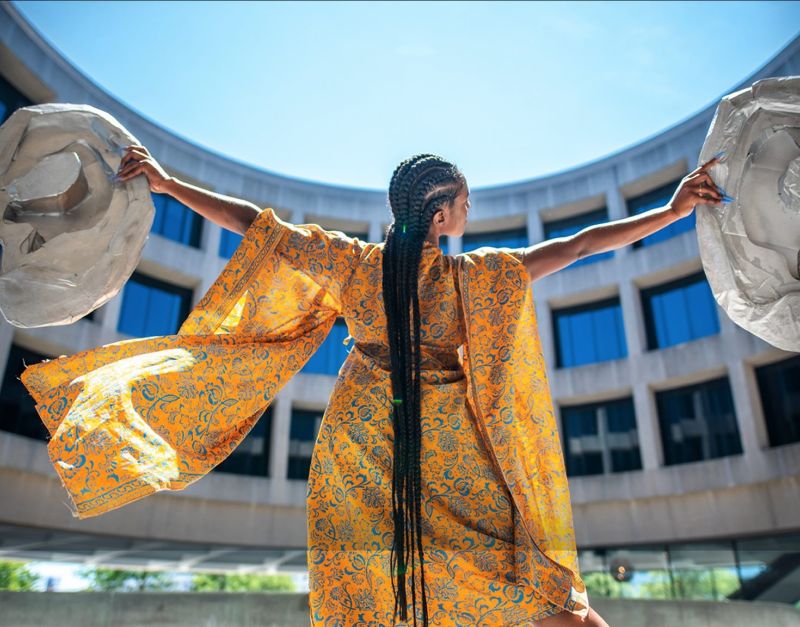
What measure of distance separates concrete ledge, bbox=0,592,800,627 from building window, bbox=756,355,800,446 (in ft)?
33.1

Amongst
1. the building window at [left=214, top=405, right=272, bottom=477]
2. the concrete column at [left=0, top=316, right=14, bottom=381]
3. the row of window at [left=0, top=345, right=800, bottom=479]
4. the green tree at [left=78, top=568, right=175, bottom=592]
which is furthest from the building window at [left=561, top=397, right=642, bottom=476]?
the green tree at [left=78, top=568, right=175, bottom=592]

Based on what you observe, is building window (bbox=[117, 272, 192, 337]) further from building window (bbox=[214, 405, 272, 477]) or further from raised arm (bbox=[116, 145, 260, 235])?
raised arm (bbox=[116, 145, 260, 235])

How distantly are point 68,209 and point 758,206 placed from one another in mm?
2799

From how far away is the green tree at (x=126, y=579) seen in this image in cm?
624

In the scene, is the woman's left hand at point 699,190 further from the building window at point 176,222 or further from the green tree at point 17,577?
the building window at point 176,222

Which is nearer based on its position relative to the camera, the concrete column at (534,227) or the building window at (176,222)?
the building window at (176,222)

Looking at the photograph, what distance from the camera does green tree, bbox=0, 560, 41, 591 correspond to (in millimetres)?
5676

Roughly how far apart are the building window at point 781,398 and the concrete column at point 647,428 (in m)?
2.45

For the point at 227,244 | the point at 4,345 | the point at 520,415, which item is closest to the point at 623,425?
the point at 227,244

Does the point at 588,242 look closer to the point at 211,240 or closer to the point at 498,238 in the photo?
the point at 211,240

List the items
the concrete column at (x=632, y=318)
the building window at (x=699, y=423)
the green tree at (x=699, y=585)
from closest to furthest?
the green tree at (x=699, y=585) → the building window at (x=699, y=423) → the concrete column at (x=632, y=318)

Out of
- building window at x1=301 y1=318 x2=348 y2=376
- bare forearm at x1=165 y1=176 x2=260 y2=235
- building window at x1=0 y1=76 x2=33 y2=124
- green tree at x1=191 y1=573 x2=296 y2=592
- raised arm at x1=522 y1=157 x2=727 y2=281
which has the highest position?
building window at x1=0 y1=76 x2=33 y2=124

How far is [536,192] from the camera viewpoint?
21406 millimetres

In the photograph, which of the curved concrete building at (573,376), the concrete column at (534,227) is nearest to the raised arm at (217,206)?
the curved concrete building at (573,376)
